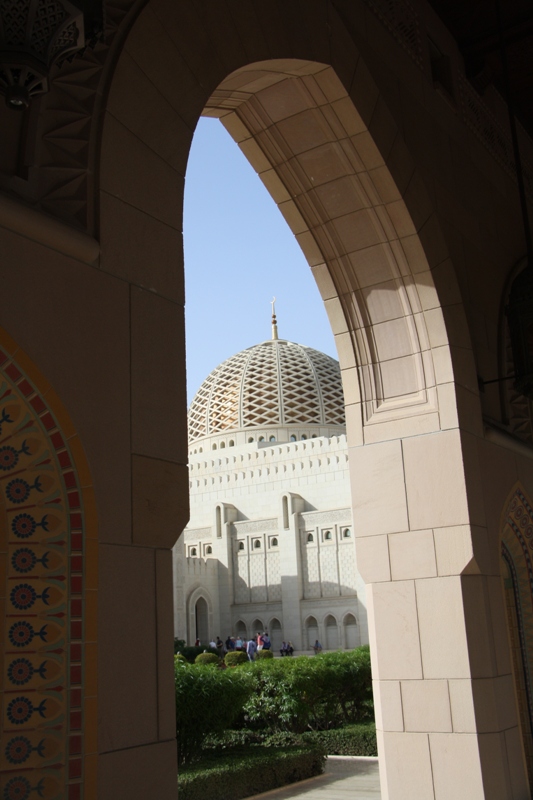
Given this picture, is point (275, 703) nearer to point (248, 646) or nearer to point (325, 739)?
point (325, 739)

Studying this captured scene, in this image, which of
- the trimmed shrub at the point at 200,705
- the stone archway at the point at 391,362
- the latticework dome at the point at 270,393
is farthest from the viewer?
the latticework dome at the point at 270,393

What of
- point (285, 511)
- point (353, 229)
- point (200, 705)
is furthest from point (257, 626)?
point (353, 229)

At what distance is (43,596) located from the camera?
1.67 m

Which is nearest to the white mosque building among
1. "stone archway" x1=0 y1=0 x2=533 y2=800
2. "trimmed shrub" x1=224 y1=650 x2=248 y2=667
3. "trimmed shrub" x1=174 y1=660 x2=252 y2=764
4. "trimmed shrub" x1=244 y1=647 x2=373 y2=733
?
"trimmed shrub" x1=224 y1=650 x2=248 y2=667

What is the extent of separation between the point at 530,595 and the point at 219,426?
2934 centimetres

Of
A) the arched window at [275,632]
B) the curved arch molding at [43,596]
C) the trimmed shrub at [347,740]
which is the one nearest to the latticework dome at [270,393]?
the arched window at [275,632]

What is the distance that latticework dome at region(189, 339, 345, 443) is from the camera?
32656 millimetres

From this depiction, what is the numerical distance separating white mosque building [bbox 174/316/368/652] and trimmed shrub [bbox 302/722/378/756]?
1668 centimetres

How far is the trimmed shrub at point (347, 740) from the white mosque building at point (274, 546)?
16.7 metres

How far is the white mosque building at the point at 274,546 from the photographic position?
25234 mm

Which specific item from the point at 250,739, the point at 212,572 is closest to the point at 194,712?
the point at 250,739

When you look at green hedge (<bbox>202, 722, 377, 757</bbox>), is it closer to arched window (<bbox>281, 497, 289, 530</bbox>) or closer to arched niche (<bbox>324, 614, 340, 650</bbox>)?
arched niche (<bbox>324, 614, 340, 650</bbox>)

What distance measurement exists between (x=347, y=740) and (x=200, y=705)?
70.9 inches

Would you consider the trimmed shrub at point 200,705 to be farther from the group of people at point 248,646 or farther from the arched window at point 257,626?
the arched window at point 257,626
